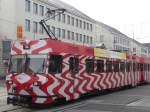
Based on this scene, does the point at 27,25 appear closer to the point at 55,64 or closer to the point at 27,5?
the point at 27,5

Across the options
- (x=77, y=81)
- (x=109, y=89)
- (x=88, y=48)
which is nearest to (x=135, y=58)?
(x=109, y=89)

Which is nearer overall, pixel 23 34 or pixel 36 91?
pixel 36 91

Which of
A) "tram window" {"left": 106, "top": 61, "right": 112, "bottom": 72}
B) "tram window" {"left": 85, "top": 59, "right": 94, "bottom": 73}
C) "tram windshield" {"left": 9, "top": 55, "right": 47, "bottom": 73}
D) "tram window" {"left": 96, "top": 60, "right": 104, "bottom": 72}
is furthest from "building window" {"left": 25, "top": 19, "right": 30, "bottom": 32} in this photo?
"tram windshield" {"left": 9, "top": 55, "right": 47, "bottom": 73}

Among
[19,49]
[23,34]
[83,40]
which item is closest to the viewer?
[19,49]

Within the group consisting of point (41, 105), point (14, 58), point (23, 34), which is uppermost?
point (23, 34)

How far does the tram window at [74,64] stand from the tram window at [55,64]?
3.78 feet

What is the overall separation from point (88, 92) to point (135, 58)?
1209 cm

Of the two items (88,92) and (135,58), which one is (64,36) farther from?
(88,92)

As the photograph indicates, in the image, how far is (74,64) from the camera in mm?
18375

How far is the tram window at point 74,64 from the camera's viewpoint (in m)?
18.0

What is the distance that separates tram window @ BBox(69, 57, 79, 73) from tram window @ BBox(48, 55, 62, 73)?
1152 mm

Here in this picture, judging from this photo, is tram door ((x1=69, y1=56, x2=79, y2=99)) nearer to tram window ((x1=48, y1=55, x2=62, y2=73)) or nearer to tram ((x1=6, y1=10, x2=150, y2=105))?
tram ((x1=6, y1=10, x2=150, y2=105))

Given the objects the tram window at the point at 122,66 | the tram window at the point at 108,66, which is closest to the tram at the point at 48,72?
the tram window at the point at 108,66

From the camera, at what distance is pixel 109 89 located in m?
23.9
